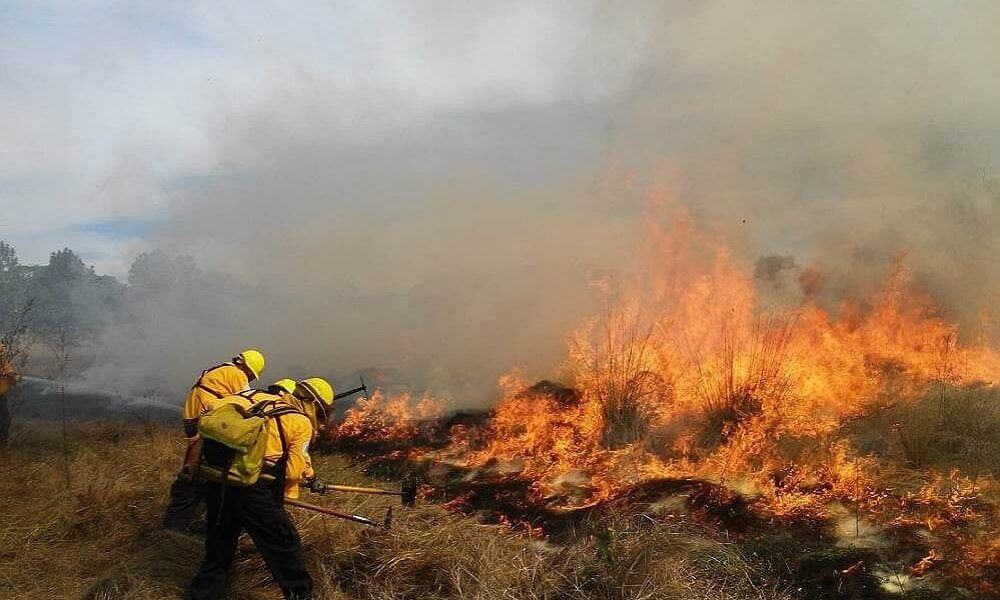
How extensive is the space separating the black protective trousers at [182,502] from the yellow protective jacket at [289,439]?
2003 millimetres

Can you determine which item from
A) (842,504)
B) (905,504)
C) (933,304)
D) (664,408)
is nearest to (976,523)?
(905,504)

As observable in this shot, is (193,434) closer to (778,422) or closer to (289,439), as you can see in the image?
(289,439)

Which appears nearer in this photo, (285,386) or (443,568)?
(443,568)

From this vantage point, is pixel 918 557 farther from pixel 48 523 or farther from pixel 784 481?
pixel 48 523

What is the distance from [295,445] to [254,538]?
0.79 meters

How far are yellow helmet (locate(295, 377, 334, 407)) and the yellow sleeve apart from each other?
9.5 inches

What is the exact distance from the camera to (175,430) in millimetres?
12031

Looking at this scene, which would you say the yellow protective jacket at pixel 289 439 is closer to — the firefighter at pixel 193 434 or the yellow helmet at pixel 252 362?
the firefighter at pixel 193 434

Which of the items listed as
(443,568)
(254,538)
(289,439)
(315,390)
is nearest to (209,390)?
(315,390)

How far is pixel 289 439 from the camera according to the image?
190 inches

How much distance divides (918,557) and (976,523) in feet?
3.25

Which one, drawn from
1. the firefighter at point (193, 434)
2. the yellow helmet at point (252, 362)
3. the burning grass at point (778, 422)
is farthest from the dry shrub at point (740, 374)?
the firefighter at point (193, 434)

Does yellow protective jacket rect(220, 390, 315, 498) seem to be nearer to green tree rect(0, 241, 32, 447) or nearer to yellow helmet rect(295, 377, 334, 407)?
yellow helmet rect(295, 377, 334, 407)

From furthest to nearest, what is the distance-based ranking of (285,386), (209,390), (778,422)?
(778,422) < (209,390) < (285,386)
